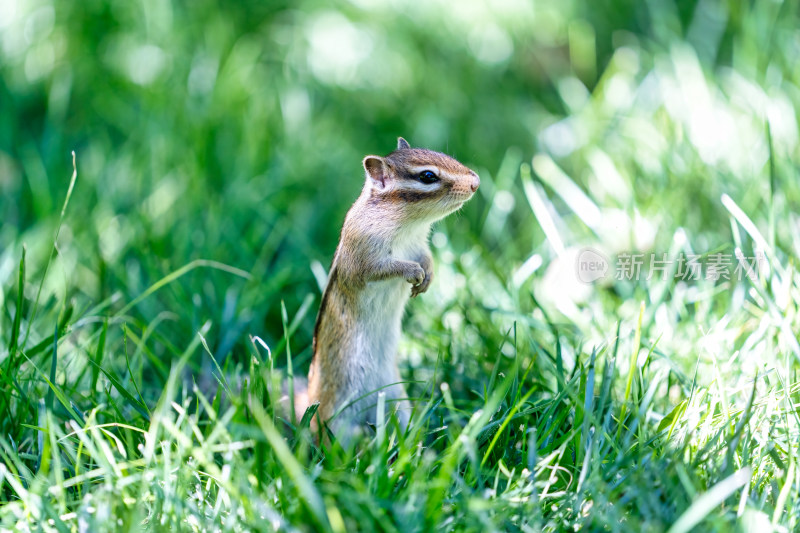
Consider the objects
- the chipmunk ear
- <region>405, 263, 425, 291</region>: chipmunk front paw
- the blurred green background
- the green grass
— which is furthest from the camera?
the blurred green background

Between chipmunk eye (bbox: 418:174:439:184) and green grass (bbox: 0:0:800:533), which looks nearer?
green grass (bbox: 0:0:800:533)

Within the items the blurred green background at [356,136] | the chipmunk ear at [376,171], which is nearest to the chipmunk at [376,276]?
the chipmunk ear at [376,171]

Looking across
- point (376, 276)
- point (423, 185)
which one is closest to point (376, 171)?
point (423, 185)

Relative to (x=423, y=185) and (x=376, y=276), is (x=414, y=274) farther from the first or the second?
(x=423, y=185)

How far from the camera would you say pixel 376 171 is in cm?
275

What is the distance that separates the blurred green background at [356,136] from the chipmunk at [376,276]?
1.81 feet

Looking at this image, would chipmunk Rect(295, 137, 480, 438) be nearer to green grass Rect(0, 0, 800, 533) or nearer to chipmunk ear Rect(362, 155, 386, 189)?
chipmunk ear Rect(362, 155, 386, 189)

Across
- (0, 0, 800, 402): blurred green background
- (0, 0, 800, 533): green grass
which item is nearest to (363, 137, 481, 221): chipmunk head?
(0, 0, 800, 533): green grass

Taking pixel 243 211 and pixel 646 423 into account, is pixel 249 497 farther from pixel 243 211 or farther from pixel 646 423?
pixel 243 211

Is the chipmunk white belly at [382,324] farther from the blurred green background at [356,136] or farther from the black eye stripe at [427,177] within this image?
the blurred green background at [356,136]

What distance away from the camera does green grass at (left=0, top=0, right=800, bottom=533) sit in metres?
2.09

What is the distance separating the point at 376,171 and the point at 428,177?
0.64 feet

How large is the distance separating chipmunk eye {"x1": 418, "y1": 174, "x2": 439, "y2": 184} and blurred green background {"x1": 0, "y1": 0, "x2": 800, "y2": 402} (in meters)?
0.68

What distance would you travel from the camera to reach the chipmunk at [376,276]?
8.70ft
